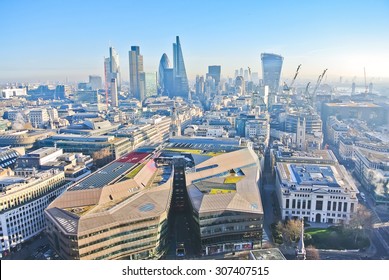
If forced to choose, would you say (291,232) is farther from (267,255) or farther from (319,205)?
(267,255)

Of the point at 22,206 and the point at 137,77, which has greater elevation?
the point at 137,77

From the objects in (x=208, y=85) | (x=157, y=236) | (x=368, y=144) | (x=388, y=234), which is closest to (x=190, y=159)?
(x=157, y=236)

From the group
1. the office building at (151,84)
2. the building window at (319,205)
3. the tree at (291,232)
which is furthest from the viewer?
the office building at (151,84)

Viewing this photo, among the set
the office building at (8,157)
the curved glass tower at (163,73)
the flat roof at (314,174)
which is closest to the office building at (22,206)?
the office building at (8,157)

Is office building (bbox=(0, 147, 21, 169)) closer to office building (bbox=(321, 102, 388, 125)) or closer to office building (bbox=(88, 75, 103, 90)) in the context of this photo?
office building (bbox=(321, 102, 388, 125))

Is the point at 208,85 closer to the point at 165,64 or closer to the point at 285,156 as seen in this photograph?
the point at 165,64

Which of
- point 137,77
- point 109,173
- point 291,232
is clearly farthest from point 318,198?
point 137,77

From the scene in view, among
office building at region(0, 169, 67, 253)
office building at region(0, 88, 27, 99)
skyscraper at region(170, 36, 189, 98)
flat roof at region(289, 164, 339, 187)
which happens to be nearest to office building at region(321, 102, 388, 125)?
flat roof at region(289, 164, 339, 187)

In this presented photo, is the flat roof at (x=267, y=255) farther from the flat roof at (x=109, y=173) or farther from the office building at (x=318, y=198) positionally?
the office building at (x=318, y=198)
